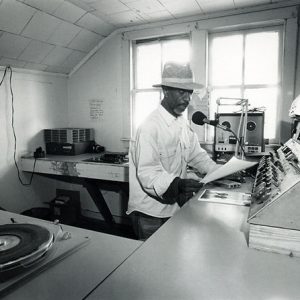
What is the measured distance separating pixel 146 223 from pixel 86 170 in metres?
1.68

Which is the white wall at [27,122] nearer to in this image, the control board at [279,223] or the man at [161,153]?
the man at [161,153]

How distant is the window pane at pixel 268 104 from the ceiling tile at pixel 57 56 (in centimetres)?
257

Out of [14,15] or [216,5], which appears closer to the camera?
[14,15]

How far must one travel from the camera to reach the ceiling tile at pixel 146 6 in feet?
10.7

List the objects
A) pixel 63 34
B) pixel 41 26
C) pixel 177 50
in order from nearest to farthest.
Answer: pixel 41 26 < pixel 63 34 < pixel 177 50

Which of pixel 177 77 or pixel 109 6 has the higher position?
pixel 109 6

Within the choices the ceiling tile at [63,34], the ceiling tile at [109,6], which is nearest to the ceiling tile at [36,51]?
the ceiling tile at [63,34]

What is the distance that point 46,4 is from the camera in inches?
120

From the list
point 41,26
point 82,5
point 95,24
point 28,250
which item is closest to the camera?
point 28,250

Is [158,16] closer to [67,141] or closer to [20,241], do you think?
[67,141]

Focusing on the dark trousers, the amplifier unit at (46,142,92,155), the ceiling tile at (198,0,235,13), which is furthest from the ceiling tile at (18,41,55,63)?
the dark trousers

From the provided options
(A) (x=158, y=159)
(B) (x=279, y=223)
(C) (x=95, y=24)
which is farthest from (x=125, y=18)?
(B) (x=279, y=223)

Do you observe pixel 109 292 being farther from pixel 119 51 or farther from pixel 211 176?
pixel 119 51

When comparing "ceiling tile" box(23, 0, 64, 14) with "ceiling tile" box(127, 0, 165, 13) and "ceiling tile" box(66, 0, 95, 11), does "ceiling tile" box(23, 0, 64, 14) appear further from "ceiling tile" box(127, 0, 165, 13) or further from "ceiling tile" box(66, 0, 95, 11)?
"ceiling tile" box(127, 0, 165, 13)
